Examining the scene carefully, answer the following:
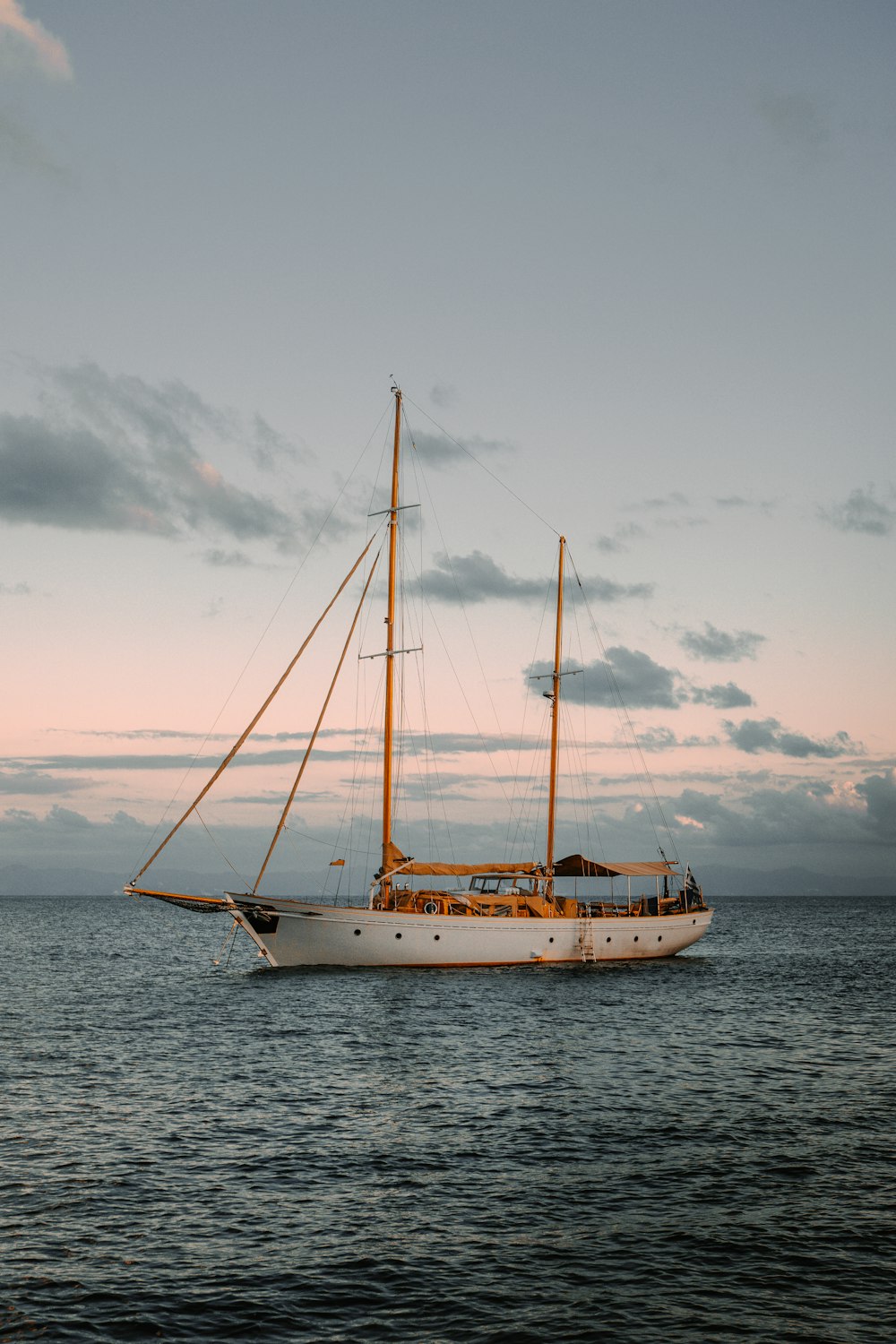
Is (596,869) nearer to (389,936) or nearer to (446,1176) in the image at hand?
(389,936)

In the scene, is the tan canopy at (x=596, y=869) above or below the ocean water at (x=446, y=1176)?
above

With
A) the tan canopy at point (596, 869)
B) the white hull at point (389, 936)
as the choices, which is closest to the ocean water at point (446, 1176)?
the white hull at point (389, 936)

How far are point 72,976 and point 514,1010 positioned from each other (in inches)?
1305

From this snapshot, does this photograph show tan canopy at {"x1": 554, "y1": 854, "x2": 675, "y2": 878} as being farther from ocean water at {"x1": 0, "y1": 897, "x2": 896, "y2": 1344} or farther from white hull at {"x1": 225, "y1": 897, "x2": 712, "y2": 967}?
ocean water at {"x1": 0, "y1": 897, "x2": 896, "y2": 1344}

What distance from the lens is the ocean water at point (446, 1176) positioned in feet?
45.7

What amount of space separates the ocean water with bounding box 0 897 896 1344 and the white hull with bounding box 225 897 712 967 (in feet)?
23.8

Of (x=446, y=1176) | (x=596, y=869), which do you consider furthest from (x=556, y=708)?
(x=446, y=1176)

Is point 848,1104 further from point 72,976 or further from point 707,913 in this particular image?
point 72,976

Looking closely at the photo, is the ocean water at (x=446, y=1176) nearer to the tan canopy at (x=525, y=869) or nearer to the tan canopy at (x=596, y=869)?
the tan canopy at (x=525, y=869)

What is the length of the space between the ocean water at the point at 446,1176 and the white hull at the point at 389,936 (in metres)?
7.24

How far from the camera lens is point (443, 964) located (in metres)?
50.9

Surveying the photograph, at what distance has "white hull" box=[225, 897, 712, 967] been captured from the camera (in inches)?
1918

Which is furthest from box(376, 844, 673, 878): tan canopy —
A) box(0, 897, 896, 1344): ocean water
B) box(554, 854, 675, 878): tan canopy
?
box(0, 897, 896, 1344): ocean water

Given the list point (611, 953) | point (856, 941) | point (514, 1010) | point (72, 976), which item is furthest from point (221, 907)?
point (856, 941)
